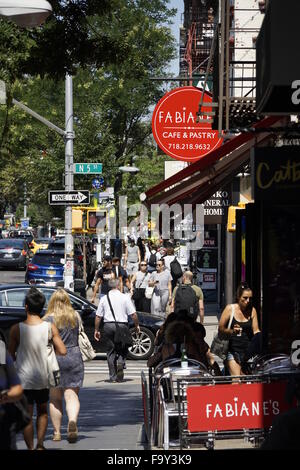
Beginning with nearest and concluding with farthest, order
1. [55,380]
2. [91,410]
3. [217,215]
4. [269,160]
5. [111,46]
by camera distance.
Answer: [55,380]
[269,160]
[111,46]
[91,410]
[217,215]

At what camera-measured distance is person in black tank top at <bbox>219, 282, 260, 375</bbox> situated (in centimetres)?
1349

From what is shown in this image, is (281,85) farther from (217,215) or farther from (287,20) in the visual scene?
(217,215)

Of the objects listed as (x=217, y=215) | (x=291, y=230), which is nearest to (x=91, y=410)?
(x=291, y=230)

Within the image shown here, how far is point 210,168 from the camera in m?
15.8

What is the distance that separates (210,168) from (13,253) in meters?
46.4

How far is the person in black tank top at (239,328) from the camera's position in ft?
44.3

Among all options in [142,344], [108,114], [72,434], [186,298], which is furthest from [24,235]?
[72,434]

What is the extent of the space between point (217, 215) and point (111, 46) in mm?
16015

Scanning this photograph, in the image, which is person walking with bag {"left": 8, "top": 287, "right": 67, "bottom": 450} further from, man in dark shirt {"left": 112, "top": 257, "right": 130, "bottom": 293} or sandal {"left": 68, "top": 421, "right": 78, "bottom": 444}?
man in dark shirt {"left": 112, "top": 257, "right": 130, "bottom": 293}

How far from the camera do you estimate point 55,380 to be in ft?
34.9

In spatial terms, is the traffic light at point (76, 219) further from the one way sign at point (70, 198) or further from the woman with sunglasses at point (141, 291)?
the woman with sunglasses at point (141, 291)

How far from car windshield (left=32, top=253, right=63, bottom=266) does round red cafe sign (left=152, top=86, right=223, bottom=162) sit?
21.9 meters

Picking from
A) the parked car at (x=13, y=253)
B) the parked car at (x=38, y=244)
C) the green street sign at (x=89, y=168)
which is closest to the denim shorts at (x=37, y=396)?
the green street sign at (x=89, y=168)

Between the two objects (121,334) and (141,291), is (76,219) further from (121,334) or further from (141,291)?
(121,334)
